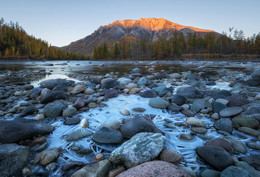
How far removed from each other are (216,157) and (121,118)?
2.10 m

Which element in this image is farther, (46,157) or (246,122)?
(246,122)

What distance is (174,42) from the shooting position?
74625mm

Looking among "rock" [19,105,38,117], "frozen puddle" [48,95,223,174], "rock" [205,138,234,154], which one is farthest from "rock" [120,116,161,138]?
"rock" [19,105,38,117]

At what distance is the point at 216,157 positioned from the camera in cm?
173

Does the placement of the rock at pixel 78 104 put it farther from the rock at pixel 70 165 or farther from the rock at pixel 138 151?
the rock at pixel 138 151

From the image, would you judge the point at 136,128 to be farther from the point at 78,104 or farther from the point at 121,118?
the point at 78,104

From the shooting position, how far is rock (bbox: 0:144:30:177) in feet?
5.08

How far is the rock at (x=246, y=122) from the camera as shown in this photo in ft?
8.51

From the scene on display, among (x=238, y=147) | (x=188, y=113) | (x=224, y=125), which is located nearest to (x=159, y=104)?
(x=188, y=113)

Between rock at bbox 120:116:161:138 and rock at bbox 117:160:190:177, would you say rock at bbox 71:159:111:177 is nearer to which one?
rock at bbox 117:160:190:177

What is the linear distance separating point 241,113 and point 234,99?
90 cm

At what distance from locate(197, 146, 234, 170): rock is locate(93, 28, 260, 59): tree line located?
69955 millimetres

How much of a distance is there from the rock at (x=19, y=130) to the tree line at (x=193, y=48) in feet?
232

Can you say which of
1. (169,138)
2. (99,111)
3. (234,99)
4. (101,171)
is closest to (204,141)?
(169,138)
